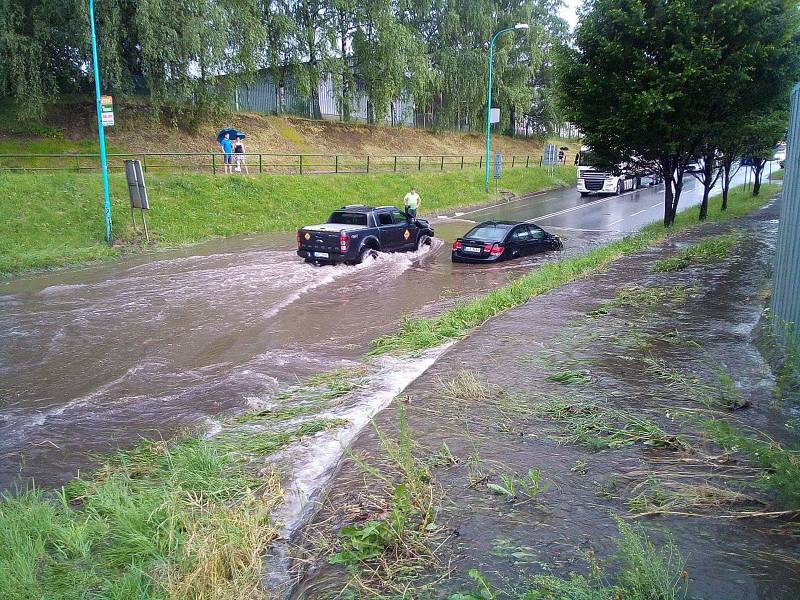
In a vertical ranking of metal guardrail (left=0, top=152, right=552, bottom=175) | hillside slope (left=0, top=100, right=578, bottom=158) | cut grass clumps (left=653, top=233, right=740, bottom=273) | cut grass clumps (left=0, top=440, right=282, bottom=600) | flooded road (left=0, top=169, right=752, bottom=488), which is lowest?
flooded road (left=0, top=169, right=752, bottom=488)

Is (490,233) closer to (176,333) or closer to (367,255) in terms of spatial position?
(367,255)

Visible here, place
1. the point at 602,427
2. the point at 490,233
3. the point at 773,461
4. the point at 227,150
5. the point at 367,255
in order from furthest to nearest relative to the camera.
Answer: the point at 227,150 < the point at 490,233 < the point at 367,255 < the point at 602,427 < the point at 773,461

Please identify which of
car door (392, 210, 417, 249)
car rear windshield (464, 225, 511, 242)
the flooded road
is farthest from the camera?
car door (392, 210, 417, 249)

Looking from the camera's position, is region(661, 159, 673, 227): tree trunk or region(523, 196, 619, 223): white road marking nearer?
region(661, 159, 673, 227): tree trunk

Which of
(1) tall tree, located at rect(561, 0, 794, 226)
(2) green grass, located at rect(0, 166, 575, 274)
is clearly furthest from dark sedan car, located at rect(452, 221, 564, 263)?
(2) green grass, located at rect(0, 166, 575, 274)

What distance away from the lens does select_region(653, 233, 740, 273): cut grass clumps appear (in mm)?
13500

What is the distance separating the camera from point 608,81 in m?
19.8

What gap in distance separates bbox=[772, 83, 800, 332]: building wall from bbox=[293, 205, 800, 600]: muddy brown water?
661 mm

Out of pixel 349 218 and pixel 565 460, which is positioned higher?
pixel 349 218

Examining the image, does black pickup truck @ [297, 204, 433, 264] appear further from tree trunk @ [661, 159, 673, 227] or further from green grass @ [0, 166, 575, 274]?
tree trunk @ [661, 159, 673, 227]

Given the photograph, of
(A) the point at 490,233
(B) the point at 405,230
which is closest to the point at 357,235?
(B) the point at 405,230

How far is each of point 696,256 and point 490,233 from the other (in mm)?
6029

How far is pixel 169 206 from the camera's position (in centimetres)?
2358

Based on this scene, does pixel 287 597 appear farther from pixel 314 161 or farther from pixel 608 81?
pixel 314 161
